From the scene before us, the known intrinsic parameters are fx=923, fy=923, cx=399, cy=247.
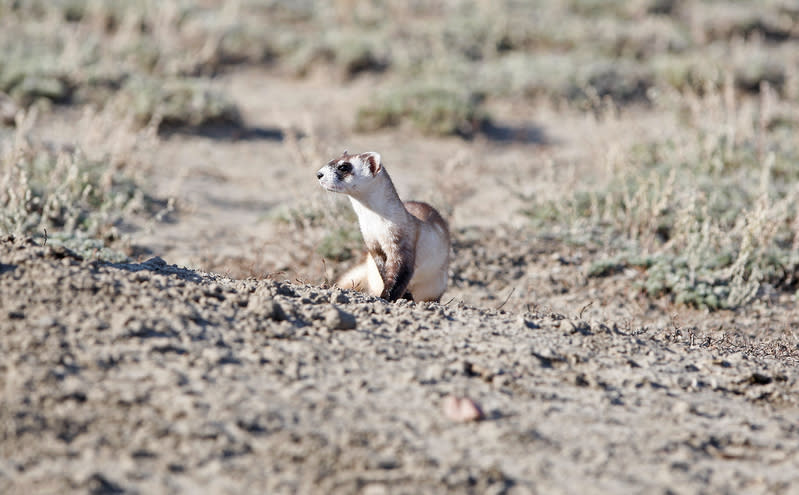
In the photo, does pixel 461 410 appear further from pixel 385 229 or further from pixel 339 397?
pixel 385 229

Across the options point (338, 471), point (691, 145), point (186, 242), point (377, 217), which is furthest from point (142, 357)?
point (691, 145)

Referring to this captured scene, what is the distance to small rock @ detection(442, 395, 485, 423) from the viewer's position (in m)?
3.02

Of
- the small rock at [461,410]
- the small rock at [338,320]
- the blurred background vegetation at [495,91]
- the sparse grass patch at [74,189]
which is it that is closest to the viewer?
the small rock at [461,410]

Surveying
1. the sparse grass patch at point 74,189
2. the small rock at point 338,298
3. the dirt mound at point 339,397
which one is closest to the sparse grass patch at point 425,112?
the sparse grass patch at point 74,189

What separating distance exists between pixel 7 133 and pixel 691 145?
6116mm

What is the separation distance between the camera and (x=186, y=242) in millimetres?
6781

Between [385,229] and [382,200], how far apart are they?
0.16 m

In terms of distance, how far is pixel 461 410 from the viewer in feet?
9.95

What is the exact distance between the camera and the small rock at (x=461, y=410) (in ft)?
9.89

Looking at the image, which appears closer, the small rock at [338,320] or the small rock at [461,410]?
the small rock at [461,410]

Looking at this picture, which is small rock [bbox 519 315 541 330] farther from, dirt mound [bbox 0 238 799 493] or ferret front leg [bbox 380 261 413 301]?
ferret front leg [bbox 380 261 413 301]

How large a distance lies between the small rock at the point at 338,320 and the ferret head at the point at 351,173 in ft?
3.75

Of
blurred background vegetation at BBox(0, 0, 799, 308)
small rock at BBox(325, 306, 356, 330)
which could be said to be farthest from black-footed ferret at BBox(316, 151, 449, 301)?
blurred background vegetation at BBox(0, 0, 799, 308)

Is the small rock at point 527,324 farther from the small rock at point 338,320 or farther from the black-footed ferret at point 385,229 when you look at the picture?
the black-footed ferret at point 385,229
